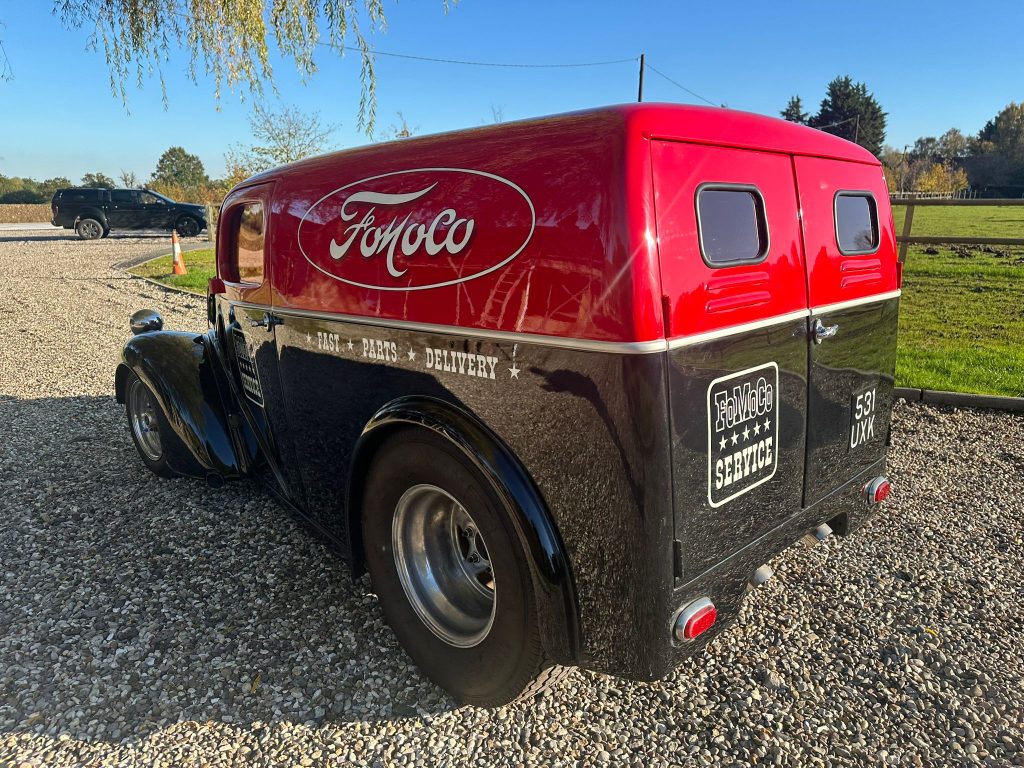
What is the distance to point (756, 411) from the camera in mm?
2047

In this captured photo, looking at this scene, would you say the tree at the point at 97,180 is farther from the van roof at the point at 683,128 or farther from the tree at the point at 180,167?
the van roof at the point at 683,128

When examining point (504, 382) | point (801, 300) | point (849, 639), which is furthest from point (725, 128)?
point (849, 639)

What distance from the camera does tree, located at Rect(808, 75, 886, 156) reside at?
8281 centimetres

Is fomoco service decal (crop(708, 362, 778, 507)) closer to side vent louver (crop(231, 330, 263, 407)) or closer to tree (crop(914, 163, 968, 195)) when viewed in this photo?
side vent louver (crop(231, 330, 263, 407))

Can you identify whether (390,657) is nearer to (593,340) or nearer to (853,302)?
(593,340)

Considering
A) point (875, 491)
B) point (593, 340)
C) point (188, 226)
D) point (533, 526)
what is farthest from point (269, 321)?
point (188, 226)

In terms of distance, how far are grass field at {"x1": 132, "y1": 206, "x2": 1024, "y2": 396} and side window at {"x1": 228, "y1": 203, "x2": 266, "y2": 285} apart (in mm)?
5591

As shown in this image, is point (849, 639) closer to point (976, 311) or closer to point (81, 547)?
point (81, 547)

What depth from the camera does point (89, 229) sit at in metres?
23.4

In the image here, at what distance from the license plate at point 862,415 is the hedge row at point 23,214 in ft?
188

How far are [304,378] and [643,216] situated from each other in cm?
180

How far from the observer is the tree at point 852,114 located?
82.8 meters

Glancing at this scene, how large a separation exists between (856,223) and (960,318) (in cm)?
705

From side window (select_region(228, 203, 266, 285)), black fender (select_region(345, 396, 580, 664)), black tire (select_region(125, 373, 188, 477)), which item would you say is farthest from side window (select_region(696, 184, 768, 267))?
black tire (select_region(125, 373, 188, 477))
